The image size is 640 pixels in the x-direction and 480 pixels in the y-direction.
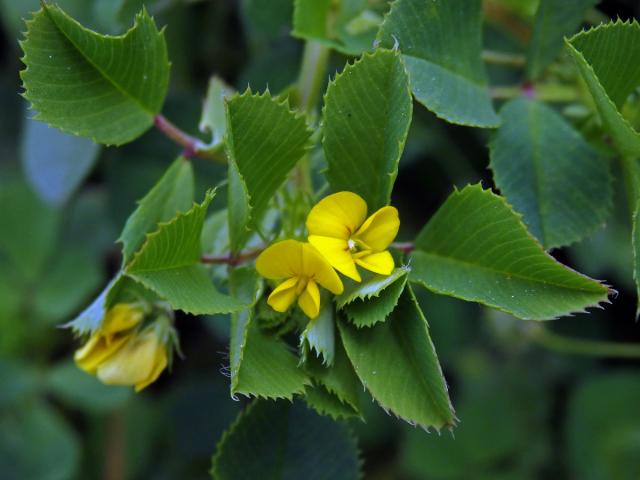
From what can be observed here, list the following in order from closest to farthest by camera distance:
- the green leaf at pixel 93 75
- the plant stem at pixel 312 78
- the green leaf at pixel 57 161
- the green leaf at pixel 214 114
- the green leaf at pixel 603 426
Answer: the green leaf at pixel 93 75
the green leaf at pixel 214 114
the plant stem at pixel 312 78
the green leaf at pixel 57 161
the green leaf at pixel 603 426

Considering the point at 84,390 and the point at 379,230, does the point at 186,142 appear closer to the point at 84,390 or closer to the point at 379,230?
the point at 379,230

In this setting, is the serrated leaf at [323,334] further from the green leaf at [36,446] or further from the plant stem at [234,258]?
the green leaf at [36,446]

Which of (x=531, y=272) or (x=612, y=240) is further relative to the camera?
(x=612, y=240)

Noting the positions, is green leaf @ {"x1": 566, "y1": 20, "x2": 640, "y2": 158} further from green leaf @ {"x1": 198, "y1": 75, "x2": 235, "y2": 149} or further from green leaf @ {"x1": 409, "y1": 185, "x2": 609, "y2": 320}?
green leaf @ {"x1": 198, "y1": 75, "x2": 235, "y2": 149}

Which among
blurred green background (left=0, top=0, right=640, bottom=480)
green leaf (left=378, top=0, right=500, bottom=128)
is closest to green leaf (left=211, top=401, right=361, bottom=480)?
green leaf (left=378, top=0, right=500, bottom=128)

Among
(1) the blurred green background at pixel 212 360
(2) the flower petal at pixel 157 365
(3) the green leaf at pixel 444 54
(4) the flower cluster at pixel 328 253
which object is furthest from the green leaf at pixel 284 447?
(1) the blurred green background at pixel 212 360

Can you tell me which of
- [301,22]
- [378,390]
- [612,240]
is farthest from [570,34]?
[612,240]

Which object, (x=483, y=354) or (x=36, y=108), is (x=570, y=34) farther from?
(x=483, y=354)
